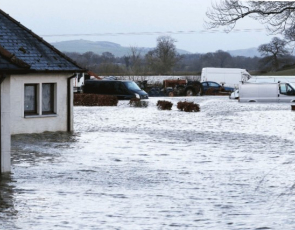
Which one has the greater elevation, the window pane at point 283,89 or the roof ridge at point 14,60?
the roof ridge at point 14,60

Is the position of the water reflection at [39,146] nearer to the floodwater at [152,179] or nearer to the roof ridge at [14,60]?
the floodwater at [152,179]

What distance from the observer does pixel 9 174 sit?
16109mm

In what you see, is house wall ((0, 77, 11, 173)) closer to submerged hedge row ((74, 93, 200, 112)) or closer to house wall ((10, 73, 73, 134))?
house wall ((10, 73, 73, 134))

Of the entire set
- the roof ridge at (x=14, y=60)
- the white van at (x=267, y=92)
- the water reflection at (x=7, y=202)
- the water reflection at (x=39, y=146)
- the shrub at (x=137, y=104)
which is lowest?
the water reflection at (x=7, y=202)

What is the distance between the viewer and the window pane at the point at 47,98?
27.6 metres

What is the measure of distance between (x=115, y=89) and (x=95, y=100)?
4697 millimetres

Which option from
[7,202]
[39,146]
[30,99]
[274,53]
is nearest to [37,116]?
[30,99]

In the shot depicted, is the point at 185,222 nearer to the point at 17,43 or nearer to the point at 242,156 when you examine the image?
the point at 242,156

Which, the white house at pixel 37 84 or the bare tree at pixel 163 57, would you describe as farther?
the bare tree at pixel 163 57

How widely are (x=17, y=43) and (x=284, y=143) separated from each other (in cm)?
936

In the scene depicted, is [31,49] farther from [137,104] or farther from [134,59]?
[134,59]

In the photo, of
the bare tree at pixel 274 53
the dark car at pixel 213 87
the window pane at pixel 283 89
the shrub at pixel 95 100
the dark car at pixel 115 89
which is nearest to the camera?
the shrub at pixel 95 100

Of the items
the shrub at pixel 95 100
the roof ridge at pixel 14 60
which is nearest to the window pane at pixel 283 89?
the shrub at pixel 95 100

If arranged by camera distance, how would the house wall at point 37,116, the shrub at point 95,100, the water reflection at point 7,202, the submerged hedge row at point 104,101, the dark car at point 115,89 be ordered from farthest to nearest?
the dark car at point 115,89 → the shrub at point 95,100 → the submerged hedge row at point 104,101 → the house wall at point 37,116 → the water reflection at point 7,202
